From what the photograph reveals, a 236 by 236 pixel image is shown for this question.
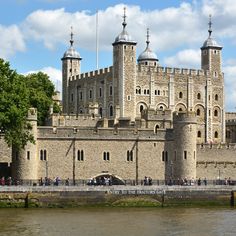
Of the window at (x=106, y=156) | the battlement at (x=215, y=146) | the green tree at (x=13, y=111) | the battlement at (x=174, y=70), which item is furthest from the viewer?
the battlement at (x=174, y=70)

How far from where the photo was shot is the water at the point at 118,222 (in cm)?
4447

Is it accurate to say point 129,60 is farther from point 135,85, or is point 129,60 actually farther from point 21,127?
point 21,127

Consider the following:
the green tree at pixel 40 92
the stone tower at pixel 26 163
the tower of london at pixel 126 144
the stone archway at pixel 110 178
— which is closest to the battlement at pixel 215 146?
the tower of london at pixel 126 144

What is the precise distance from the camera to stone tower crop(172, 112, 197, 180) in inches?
2621

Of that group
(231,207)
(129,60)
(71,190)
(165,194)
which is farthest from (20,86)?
(129,60)

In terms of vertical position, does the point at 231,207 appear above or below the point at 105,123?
below

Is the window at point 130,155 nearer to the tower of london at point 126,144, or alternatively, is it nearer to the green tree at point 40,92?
the tower of london at point 126,144

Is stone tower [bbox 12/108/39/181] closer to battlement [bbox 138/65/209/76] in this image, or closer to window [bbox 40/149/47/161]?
window [bbox 40/149/47/161]

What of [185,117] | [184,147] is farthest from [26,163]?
[185,117]

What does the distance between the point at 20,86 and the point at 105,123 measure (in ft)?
53.5

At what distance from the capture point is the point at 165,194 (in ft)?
191

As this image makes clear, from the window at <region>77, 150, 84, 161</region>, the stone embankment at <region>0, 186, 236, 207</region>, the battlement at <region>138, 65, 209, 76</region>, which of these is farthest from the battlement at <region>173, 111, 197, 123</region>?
the battlement at <region>138, 65, 209, 76</region>

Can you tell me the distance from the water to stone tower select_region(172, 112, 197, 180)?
10.1 meters

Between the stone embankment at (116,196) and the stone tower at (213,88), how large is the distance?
41.1 m
